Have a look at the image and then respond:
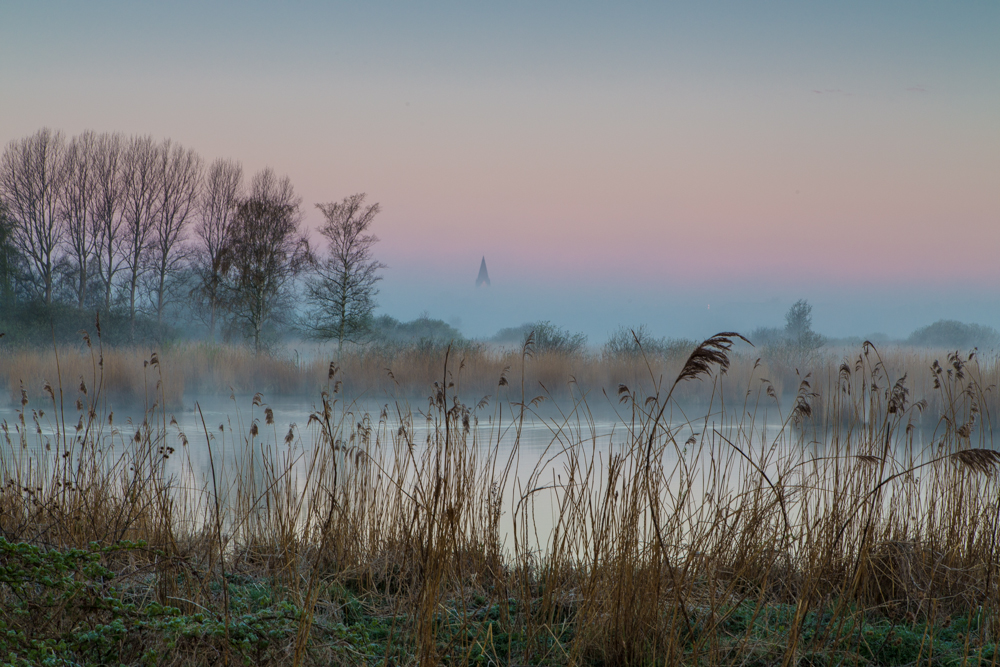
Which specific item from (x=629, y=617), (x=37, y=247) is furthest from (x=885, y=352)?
(x=37, y=247)

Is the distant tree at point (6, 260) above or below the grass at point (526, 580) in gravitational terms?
above

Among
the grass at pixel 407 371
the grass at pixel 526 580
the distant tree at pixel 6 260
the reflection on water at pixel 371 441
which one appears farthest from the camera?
the distant tree at pixel 6 260

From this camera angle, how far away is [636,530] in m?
1.83

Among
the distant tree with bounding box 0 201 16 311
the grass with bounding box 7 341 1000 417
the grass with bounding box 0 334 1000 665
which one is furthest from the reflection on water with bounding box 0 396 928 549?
the distant tree with bounding box 0 201 16 311

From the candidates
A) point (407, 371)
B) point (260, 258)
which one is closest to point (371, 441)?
point (407, 371)

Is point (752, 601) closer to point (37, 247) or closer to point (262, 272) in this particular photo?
point (262, 272)

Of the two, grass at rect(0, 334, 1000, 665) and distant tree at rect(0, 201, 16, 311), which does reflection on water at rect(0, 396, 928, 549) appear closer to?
grass at rect(0, 334, 1000, 665)

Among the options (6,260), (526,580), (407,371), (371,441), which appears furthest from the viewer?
(6,260)

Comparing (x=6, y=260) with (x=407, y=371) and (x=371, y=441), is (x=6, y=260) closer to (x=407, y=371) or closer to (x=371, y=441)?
(x=407, y=371)

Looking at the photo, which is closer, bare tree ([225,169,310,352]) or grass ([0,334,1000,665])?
grass ([0,334,1000,665])

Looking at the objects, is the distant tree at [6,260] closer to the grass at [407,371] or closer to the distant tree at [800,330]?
the grass at [407,371]

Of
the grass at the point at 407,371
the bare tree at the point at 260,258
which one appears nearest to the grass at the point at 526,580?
the grass at the point at 407,371

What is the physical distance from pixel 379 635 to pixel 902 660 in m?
1.60

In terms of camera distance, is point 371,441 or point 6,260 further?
point 6,260
